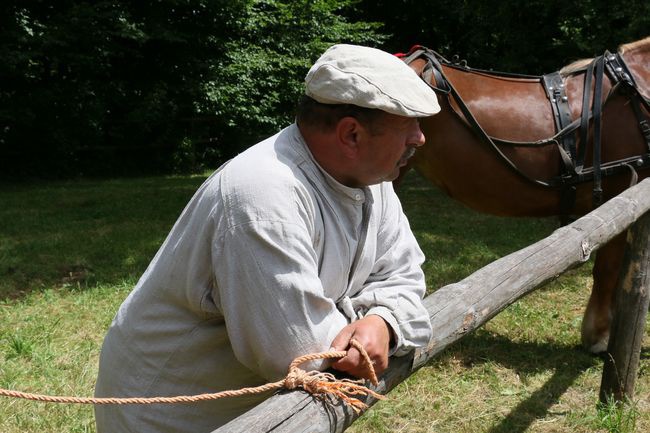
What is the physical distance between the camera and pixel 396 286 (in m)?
1.66

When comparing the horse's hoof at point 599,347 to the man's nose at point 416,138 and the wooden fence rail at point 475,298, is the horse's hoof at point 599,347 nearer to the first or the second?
the wooden fence rail at point 475,298

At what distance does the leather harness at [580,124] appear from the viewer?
3922 millimetres

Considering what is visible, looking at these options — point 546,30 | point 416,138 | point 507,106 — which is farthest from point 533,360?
point 546,30

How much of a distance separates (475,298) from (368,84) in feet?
2.73

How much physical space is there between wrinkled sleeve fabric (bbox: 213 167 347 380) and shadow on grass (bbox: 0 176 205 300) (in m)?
4.24

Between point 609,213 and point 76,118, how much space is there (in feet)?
38.5

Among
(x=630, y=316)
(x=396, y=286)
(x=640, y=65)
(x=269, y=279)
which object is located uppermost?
(x=640, y=65)

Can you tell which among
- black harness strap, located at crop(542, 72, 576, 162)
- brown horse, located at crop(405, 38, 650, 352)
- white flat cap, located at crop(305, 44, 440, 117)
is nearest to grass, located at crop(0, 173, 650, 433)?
brown horse, located at crop(405, 38, 650, 352)

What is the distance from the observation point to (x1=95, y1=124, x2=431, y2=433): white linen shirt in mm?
1324

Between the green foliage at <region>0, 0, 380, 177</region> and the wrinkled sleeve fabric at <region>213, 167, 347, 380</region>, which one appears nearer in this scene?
the wrinkled sleeve fabric at <region>213, 167, 347, 380</region>

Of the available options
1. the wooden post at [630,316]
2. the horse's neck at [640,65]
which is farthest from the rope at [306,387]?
the horse's neck at [640,65]

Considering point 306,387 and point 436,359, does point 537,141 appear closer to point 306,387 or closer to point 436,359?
point 436,359

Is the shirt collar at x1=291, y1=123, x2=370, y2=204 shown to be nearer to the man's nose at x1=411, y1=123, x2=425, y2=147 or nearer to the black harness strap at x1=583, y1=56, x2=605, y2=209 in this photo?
the man's nose at x1=411, y1=123, x2=425, y2=147

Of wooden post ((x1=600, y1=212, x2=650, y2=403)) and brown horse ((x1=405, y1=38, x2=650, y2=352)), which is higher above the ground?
brown horse ((x1=405, y1=38, x2=650, y2=352))
